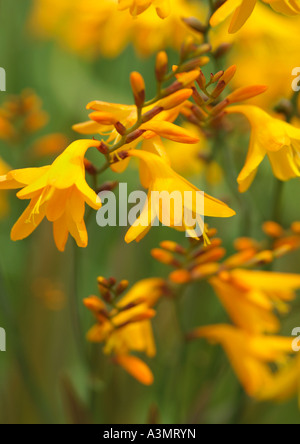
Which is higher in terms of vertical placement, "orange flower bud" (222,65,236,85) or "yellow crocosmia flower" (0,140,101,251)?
"orange flower bud" (222,65,236,85)

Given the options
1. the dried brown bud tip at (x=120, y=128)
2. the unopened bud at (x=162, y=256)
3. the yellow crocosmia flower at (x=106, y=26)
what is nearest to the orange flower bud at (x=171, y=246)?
the unopened bud at (x=162, y=256)

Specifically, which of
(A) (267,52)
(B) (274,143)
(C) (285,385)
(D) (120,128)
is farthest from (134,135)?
(A) (267,52)

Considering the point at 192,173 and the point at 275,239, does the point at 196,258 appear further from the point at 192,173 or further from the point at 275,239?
the point at 192,173

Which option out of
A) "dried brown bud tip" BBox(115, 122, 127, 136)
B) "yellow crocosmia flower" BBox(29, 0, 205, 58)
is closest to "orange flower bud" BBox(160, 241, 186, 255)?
"dried brown bud tip" BBox(115, 122, 127, 136)

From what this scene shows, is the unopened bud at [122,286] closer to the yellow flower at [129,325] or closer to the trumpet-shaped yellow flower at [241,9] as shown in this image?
the yellow flower at [129,325]

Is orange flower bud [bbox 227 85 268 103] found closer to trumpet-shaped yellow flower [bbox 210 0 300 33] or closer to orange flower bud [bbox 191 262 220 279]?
trumpet-shaped yellow flower [bbox 210 0 300 33]

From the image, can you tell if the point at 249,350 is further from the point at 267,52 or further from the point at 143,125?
the point at 267,52
